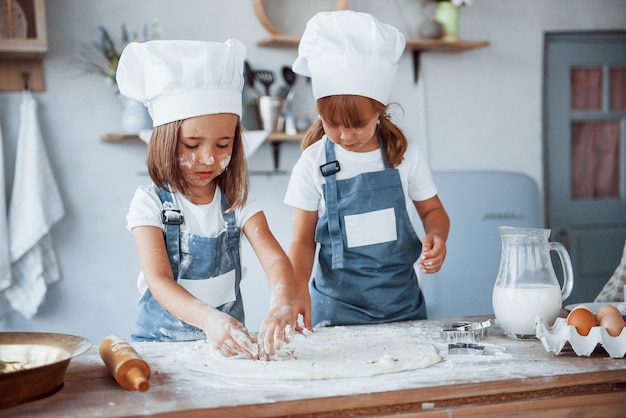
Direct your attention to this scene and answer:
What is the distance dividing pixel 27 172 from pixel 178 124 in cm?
143

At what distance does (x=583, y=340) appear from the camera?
1.23 m

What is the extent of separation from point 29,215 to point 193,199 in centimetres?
130

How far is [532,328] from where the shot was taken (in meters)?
1.38

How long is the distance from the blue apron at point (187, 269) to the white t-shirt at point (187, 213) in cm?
1

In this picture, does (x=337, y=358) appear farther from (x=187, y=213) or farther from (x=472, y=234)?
(x=472, y=234)

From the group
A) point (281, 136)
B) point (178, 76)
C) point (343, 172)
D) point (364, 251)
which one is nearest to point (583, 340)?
point (364, 251)

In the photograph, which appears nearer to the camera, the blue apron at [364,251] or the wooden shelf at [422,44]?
the blue apron at [364,251]

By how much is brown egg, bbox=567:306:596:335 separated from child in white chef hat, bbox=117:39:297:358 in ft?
1.69

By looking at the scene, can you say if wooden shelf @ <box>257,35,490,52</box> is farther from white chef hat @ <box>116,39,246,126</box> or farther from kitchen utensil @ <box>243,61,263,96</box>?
white chef hat @ <box>116,39,246,126</box>

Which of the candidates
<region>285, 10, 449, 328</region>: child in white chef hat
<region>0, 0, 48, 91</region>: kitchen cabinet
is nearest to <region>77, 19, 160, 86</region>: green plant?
<region>0, 0, 48, 91</region>: kitchen cabinet

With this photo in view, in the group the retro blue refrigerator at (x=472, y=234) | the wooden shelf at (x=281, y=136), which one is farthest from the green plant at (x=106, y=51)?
the retro blue refrigerator at (x=472, y=234)

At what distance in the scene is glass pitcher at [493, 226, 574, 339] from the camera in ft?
4.51

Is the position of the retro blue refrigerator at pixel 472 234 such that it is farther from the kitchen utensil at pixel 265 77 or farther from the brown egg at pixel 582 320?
the brown egg at pixel 582 320

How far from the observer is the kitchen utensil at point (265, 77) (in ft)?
9.62
